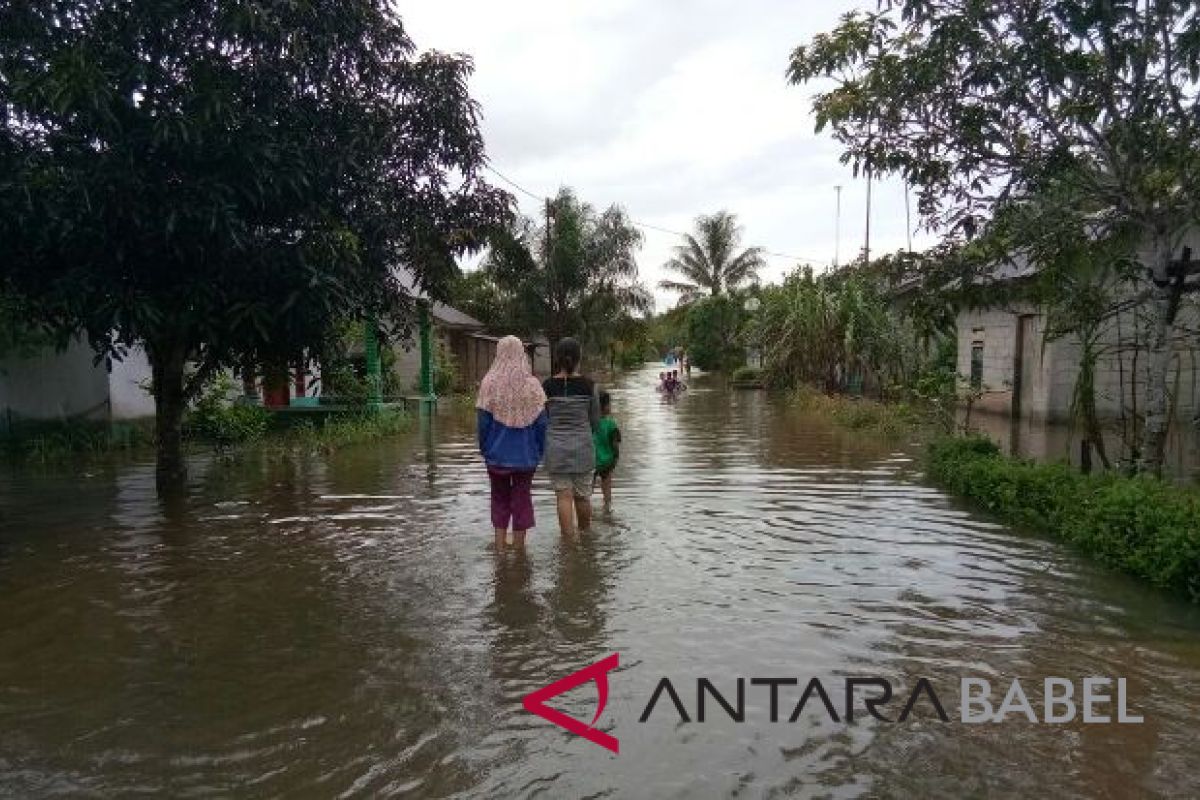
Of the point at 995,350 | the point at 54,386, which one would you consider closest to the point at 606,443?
the point at 54,386

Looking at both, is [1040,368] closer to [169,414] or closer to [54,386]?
[169,414]

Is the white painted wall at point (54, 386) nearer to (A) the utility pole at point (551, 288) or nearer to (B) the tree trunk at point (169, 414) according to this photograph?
(B) the tree trunk at point (169, 414)

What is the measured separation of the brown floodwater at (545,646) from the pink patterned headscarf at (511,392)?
1.13m

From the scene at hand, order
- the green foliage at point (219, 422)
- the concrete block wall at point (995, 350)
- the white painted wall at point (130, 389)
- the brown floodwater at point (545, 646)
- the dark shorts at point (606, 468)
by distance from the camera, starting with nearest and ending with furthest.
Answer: the brown floodwater at point (545, 646), the dark shorts at point (606, 468), the green foliage at point (219, 422), the white painted wall at point (130, 389), the concrete block wall at point (995, 350)

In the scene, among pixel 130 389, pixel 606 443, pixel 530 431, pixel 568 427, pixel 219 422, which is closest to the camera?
pixel 530 431

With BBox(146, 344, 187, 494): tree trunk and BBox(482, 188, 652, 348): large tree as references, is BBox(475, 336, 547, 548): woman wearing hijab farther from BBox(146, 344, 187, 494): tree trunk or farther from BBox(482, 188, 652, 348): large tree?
BBox(482, 188, 652, 348): large tree

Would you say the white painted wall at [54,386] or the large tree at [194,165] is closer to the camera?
the large tree at [194,165]

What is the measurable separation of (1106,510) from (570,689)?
15.1ft

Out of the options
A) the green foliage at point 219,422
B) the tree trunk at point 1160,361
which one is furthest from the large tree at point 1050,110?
the green foliage at point 219,422

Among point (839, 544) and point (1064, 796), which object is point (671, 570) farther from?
point (1064, 796)

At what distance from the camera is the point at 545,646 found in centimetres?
481

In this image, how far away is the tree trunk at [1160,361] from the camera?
727 cm

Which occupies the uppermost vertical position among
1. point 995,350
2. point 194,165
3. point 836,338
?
point 194,165

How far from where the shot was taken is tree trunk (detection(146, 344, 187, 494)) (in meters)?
9.34
